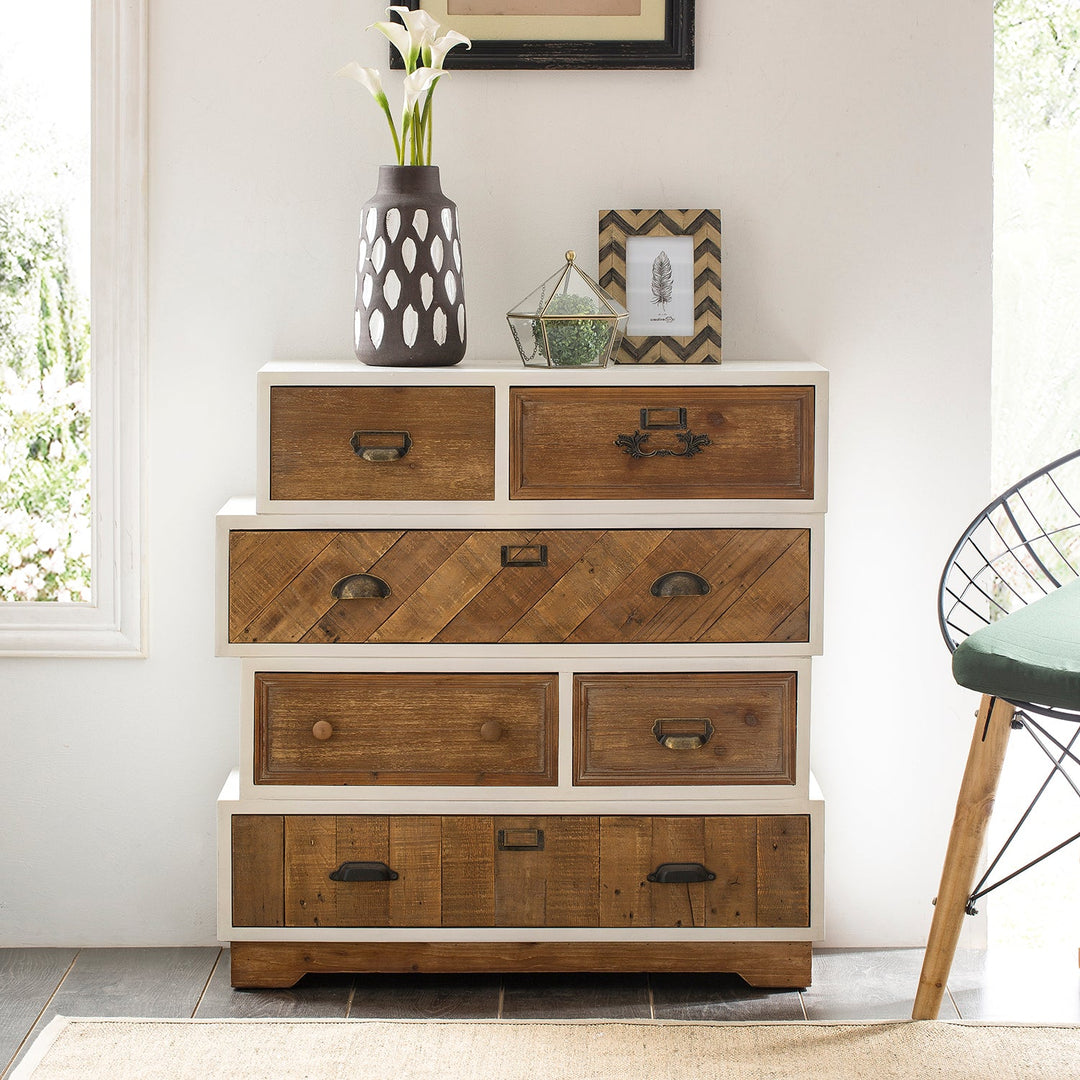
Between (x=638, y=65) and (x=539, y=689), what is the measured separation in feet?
3.55

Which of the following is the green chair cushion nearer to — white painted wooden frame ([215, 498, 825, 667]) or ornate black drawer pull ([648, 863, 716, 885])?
white painted wooden frame ([215, 498, 825, 667])

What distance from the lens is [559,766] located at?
2.00 metres

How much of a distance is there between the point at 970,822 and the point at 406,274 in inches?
46.4

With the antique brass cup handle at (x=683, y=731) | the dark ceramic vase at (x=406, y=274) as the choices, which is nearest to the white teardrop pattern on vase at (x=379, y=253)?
the dark ceramic vase at (x=406, y=274)

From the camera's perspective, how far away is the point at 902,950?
2.30 m

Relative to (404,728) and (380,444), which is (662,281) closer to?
(380,444)

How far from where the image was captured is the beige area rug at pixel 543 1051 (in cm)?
183

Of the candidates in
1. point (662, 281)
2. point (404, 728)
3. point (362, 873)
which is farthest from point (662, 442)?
point (362, 873)

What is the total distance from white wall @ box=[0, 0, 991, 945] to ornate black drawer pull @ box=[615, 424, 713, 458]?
381 mm

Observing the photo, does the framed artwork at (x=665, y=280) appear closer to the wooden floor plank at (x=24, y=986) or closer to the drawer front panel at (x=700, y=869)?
the drawer front panel at (x=700, y=869)

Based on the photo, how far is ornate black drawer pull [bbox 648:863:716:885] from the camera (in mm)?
2016

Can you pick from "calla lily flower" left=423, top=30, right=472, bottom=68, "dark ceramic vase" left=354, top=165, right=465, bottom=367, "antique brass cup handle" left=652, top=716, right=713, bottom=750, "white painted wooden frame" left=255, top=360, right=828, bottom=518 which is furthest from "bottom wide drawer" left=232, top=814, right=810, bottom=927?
"calla lily flower" left=423, top=30, right=472, bottom=68

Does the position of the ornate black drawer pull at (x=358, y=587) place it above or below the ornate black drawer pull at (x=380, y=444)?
below

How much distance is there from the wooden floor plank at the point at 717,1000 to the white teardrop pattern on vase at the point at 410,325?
1.13 meters
